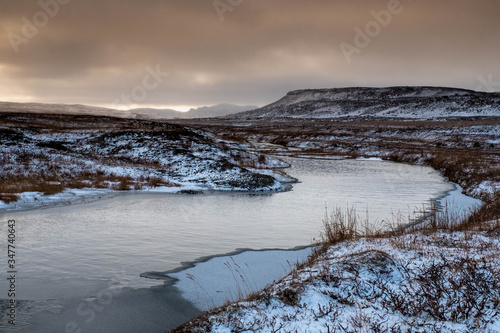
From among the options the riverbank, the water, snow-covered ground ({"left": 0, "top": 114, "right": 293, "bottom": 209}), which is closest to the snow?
the water

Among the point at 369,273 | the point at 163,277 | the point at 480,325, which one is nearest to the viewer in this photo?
the point at 480,325

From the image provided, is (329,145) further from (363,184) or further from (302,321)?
(302,321)

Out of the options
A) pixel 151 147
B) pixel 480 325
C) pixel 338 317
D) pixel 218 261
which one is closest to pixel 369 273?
pixel 338 317

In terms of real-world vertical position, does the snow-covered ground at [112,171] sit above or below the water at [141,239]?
above

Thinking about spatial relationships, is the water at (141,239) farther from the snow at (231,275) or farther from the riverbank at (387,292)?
the riverbank at (387,292)

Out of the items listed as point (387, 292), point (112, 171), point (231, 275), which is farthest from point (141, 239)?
point (112, 171)

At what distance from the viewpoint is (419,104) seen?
169500mm

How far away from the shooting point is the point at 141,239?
45.0 feet

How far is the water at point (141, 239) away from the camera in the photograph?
832 centimetres

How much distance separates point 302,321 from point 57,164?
25161 mm

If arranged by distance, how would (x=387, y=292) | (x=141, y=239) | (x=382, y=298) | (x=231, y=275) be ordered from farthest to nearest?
(x=141, y=239)
(x=231, y=275)
(x=387, y=292)
(x=382, y=298)

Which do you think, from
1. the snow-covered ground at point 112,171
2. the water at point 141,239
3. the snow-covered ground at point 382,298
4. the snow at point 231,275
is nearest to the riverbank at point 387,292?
the snow-covered ground at point 382,298

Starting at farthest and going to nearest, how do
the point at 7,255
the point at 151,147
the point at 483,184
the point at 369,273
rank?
the point at 151,147 → the point at 483,184 → the point at 7,255 → the point at 369,273

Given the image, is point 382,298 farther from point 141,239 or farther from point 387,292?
point 141,239
